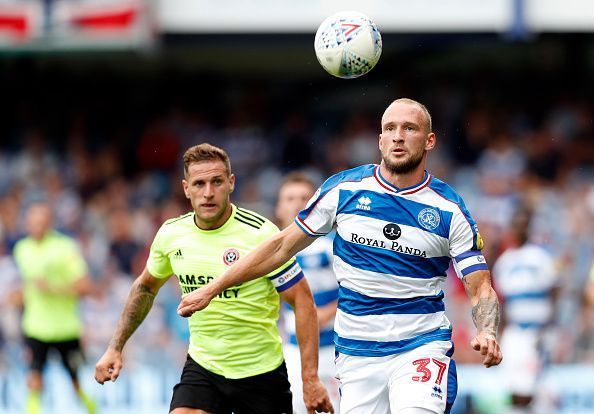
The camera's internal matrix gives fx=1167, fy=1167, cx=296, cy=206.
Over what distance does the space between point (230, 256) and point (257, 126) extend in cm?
1142

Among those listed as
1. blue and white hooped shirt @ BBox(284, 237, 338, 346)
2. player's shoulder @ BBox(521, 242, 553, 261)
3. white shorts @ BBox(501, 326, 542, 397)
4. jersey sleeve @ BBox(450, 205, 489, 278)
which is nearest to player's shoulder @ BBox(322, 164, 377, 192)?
jersey sleeve @ BBox(450, 205, 489, 278)

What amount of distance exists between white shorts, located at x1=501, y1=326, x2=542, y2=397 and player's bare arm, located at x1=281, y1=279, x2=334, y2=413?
5.12 meters

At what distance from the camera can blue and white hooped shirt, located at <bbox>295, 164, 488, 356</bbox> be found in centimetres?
638

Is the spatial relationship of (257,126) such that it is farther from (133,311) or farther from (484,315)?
(484,315)

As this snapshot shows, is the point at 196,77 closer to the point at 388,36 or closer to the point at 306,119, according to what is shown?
the point at 306,119

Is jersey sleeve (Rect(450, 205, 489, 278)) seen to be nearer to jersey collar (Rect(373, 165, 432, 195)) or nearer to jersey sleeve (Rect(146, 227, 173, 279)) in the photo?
jersey collar (Rect(373, 165, 432, 195))

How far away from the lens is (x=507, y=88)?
61.3ft

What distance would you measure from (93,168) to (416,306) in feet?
38.4

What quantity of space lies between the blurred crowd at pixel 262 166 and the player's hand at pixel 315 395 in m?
7.36

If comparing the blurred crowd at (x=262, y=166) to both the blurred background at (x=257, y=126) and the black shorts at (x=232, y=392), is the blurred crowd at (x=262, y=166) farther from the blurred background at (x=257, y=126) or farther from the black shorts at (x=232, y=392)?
the black shorts at (x=232, y=392)

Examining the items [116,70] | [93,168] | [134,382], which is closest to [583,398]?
[134,382]

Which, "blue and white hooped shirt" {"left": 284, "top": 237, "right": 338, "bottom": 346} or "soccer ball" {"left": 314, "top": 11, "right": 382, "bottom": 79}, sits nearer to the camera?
"soccer ball" {"left": 314, "top": 11, "right": 382, "bottom": 79}

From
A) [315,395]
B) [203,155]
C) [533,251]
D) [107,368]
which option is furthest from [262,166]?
[315,395]

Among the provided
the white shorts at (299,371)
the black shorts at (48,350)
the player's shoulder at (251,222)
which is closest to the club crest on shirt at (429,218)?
the player's shoulder at (251,222)
